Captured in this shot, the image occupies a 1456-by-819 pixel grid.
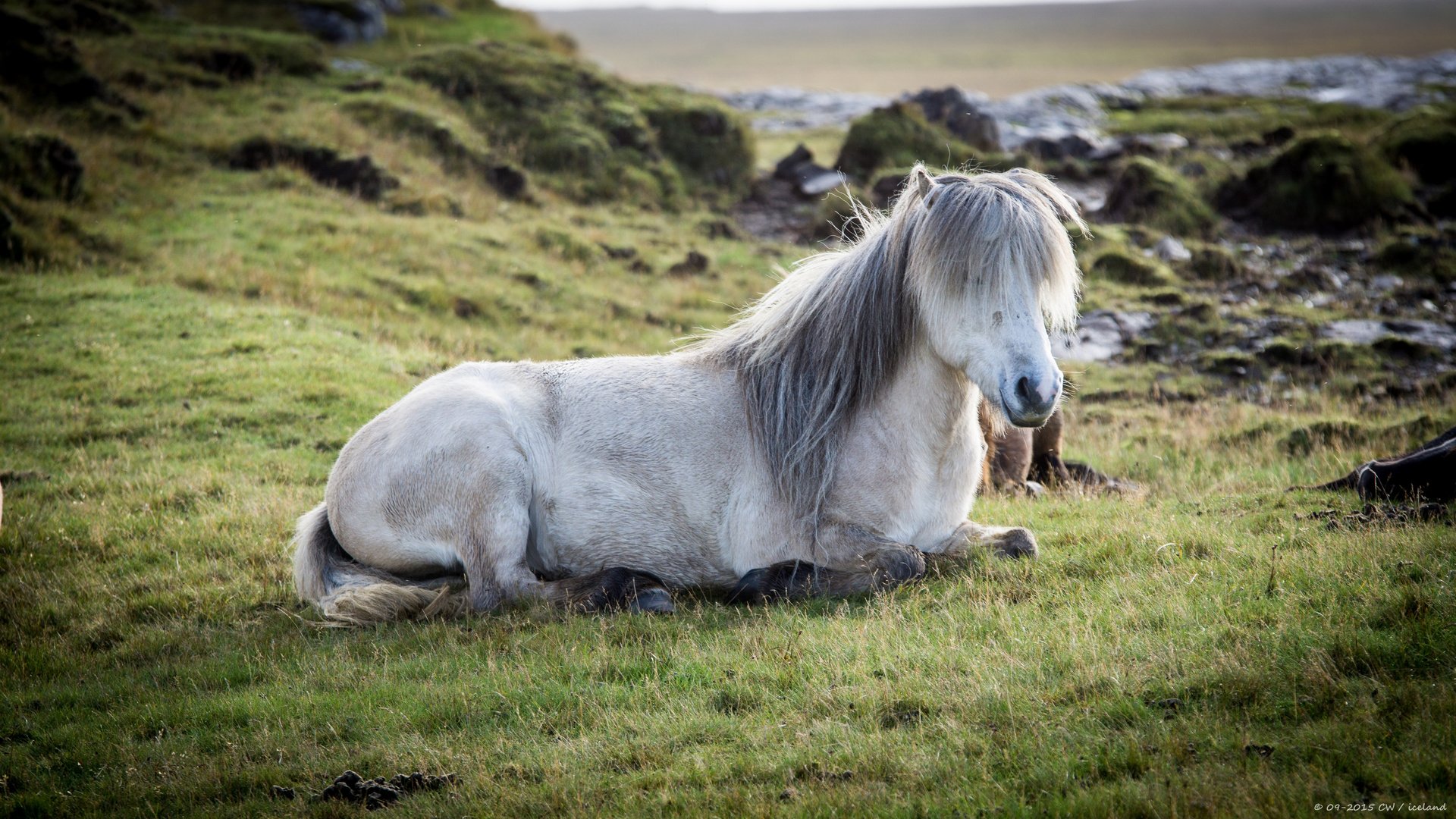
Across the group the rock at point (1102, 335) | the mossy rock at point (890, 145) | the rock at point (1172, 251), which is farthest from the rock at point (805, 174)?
the rock at point (1102, 335)

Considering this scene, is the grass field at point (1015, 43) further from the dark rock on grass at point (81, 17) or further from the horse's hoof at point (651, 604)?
the horse's hoof at point (651, 604)

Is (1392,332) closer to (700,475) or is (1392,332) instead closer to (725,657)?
(700,475)

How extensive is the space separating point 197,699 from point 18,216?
12.9 metres

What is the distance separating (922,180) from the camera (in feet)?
18.4

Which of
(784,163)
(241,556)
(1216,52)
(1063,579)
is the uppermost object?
(1216,52)

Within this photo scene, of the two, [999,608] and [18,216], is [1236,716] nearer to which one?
[999,608]

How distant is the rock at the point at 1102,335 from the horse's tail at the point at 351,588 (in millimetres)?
10807

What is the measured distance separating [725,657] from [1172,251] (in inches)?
714

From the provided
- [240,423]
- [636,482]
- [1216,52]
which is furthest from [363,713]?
[1216,52]

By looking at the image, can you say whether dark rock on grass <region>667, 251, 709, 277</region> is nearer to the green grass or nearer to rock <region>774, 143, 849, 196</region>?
rock <region>774, 143, 849, 196</region>

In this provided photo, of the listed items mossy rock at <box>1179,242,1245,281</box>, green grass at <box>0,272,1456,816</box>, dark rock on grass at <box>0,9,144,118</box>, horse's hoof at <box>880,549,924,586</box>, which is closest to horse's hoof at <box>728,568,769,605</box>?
green grass at <box>0,272,1456,816</box>

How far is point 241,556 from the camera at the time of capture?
23.7 ft

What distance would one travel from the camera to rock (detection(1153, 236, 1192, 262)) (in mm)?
19625

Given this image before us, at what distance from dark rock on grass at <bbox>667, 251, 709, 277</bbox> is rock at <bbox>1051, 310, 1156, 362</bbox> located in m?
7.26
